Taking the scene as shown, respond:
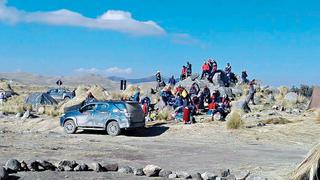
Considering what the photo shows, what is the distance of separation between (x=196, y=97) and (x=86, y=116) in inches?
408

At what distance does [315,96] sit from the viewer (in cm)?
3831

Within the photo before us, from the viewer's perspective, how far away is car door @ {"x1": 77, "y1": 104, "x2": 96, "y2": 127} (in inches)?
1111

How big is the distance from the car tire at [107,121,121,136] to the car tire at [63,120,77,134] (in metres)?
1.94

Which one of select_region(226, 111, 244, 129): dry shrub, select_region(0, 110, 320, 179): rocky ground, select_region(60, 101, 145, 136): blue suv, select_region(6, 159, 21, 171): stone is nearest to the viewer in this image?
select_region(6, 159, 21, 171): stone

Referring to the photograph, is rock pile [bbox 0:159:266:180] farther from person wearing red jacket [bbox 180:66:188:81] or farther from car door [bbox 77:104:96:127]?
person wearing red jacket [bbox 180:66:188:81]

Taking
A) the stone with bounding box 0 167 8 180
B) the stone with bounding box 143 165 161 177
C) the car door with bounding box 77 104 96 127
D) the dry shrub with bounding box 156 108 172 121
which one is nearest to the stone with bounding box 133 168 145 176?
the stone with bounding box 143 165 161 177

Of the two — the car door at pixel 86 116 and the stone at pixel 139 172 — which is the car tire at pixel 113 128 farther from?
the stone at pixel 139 172

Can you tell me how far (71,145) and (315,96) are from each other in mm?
21096

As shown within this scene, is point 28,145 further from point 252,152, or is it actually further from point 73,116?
point 252,152

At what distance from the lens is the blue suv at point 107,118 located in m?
27.5

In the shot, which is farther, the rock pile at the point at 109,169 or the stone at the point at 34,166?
the stone at the point at 34,166

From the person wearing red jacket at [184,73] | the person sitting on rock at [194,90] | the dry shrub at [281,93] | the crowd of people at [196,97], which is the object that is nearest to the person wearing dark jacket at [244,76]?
the crowd of people at [196,97]

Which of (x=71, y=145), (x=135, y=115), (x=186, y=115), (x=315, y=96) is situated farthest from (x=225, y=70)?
(x=71, y=145)

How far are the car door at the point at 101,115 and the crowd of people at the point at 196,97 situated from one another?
4.59 meters
